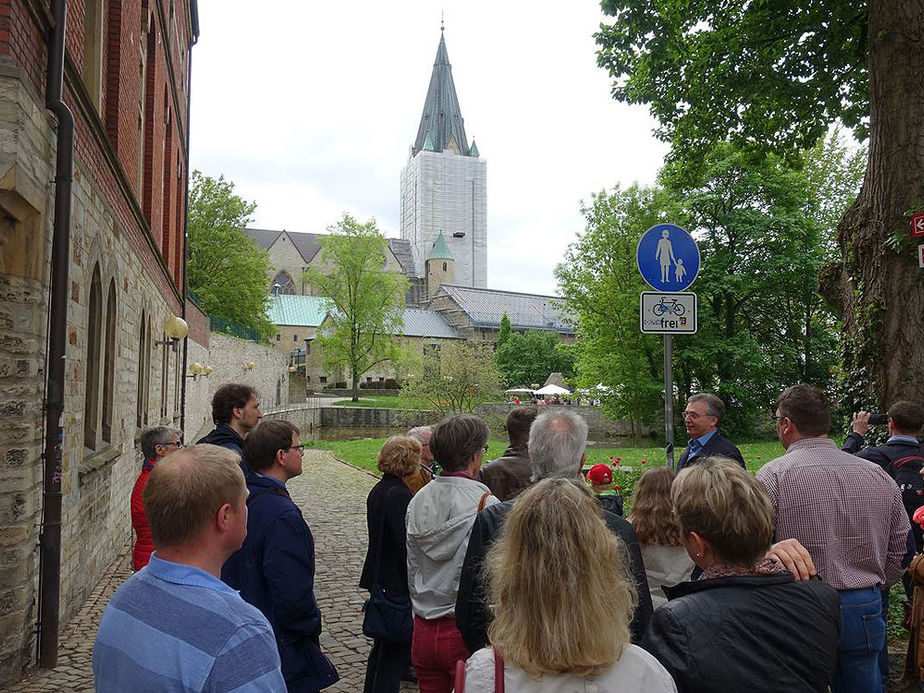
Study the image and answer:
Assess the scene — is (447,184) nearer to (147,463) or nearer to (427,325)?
(427,325)

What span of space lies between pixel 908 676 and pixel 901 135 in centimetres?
455

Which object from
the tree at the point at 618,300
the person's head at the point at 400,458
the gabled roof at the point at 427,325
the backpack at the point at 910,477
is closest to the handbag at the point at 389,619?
the person's head at the point at 400,458

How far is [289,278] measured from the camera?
282 ft

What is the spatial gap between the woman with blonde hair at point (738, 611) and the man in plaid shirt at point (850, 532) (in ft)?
4.22

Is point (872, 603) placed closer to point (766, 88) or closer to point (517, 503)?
point (517, 503)

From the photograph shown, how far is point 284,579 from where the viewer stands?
3234mm

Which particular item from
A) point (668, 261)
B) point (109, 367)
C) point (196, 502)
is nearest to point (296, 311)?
point (109, 367)

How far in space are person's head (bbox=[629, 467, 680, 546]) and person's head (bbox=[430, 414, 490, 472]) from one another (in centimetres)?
82

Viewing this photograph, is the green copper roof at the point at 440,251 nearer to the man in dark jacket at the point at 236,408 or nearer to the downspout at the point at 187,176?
the downspout at the point at 187,176

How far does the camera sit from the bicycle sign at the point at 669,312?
226 inches

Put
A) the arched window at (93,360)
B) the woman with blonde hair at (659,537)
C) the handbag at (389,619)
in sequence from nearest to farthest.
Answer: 1. the woman with blonde hair at (659,537)
2. the handbag at (389,619)
3. the arched window at (93,360)

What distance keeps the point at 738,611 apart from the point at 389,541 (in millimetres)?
2414

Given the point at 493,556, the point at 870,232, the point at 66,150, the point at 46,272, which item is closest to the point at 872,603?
the point at 493,556

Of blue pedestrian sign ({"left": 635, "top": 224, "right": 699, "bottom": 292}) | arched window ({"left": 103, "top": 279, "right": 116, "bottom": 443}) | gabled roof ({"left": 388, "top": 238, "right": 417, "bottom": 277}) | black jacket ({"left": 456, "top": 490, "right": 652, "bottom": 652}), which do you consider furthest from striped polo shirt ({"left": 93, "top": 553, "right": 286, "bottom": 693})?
gabled roof ({"left": 388, "top": 238, "right": 417, "bottom": 277})
